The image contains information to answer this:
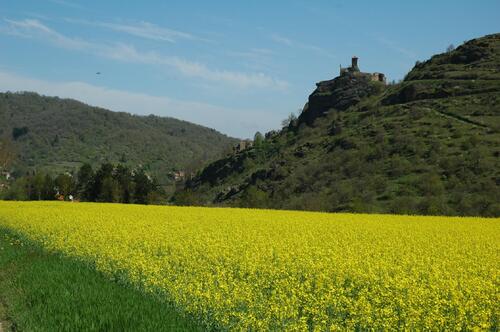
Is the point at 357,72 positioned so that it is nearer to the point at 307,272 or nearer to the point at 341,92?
the point at 341,92

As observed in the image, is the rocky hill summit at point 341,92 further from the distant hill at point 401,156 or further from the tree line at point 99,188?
the tree line at point 99,188

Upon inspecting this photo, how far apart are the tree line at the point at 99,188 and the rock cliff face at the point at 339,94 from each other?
72178 mm

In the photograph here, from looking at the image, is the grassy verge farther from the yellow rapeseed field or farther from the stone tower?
the stone tower

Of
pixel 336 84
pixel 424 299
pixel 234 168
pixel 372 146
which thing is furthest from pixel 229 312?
pixel 336 84

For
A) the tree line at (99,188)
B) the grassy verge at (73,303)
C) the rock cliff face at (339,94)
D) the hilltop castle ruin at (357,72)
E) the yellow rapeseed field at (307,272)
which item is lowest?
the grassy verge at (73,303)

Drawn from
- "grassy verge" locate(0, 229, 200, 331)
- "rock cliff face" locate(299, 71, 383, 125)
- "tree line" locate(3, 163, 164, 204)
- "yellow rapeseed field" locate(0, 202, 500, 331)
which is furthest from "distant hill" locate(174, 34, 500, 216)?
"grassy verge" locate(0, 229, 200, 331)

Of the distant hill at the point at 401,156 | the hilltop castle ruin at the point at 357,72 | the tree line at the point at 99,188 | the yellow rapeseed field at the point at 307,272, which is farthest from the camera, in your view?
the hilltop castle ruin at the point at 357,72

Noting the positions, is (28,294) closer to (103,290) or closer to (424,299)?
(103,290)

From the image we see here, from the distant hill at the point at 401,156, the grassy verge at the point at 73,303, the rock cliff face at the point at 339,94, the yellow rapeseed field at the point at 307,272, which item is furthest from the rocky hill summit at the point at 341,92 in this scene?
the grassy verge at the point at 73,303

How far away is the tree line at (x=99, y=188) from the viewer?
81000mm

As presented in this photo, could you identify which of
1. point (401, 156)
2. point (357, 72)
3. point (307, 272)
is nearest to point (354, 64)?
point (357, 72)

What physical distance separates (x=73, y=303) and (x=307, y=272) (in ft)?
16.5

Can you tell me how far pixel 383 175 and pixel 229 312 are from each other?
70985 millimetres

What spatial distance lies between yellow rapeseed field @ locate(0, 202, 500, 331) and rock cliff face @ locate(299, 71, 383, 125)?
415 feet
